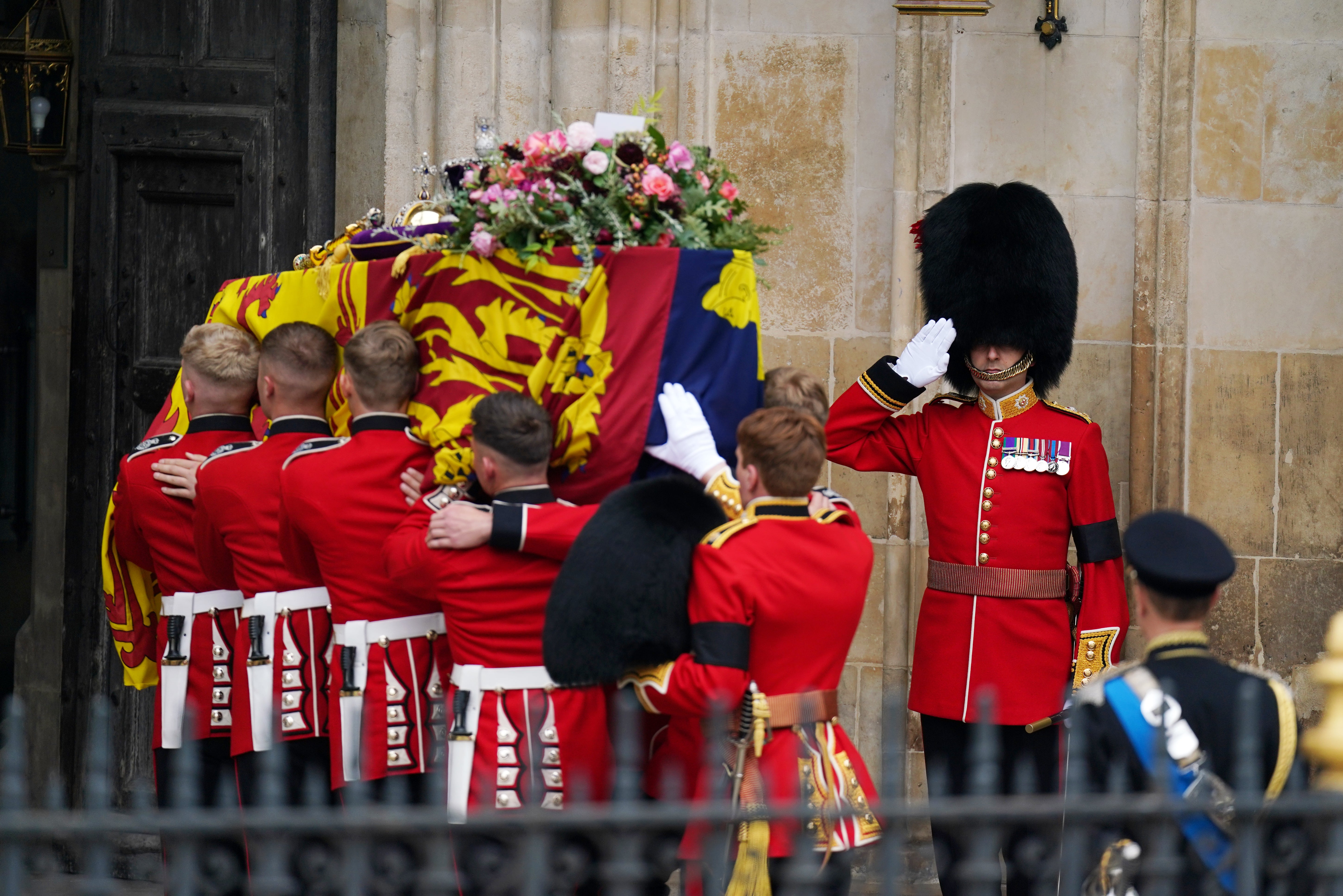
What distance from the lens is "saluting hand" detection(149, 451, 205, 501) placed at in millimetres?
3896

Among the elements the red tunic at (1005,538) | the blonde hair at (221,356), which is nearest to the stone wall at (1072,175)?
the red tunic at (1005,538)

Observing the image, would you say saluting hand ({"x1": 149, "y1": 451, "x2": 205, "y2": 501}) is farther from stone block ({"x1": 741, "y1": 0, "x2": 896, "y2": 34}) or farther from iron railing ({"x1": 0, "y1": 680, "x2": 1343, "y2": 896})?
stone block ({"x1": 741, "y1": 0, "x2": 896, "y2": 34})

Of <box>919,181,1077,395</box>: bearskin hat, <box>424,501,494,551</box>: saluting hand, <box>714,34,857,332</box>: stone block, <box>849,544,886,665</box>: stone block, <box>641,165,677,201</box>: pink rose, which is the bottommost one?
<box>849,544,886,665</box>: stone block

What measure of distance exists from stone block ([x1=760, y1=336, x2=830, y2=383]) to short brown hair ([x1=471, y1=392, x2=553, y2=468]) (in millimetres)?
1946

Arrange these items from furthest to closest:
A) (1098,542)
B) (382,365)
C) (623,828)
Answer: (1098,542) → (382,365) → (623,828)

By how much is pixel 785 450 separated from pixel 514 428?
0.60m

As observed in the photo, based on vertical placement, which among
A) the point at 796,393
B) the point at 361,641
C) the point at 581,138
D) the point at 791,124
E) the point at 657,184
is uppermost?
the point at 791,124

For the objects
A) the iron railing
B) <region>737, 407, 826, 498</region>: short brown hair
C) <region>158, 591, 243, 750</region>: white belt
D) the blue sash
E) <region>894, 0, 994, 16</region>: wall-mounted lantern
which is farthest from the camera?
<region>894, 0, 994, 16</region>: wall-mounted lantern

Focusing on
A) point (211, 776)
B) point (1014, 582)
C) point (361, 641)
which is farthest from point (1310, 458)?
point (211, 776)

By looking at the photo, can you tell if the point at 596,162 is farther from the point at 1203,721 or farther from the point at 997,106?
the point at 997,106

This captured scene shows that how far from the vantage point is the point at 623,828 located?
6.15 ft

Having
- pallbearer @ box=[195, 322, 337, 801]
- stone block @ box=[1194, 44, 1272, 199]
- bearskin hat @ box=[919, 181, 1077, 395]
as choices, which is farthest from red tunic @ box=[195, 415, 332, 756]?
stone block @ box=[1194, 44, 1272, 199]

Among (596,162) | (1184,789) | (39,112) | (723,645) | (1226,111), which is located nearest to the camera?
(1184,789)

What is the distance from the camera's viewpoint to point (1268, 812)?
6.39ft
